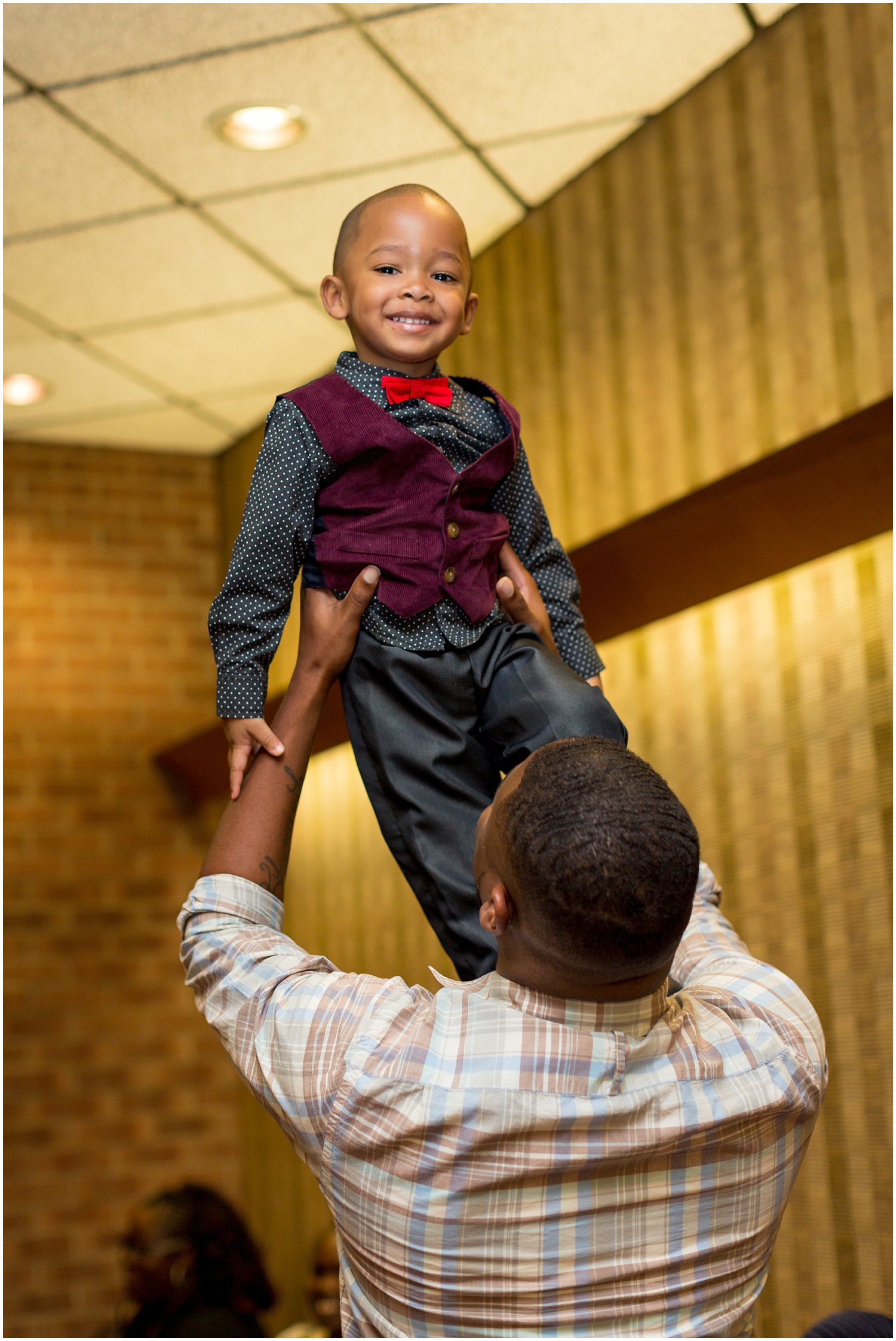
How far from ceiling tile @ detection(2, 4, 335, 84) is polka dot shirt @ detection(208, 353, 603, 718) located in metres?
1.82

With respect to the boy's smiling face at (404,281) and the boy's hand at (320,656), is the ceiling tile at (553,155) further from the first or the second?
the boy's hand at (320,656)

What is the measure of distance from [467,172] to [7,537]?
2.52 m

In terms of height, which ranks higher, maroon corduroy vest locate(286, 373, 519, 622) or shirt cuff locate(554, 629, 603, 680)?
maroon corduroy vest locate(286, 373, 519, 622)

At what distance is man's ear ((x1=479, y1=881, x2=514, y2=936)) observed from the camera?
102 cm

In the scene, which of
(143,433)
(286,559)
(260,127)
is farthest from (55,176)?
(286,559)

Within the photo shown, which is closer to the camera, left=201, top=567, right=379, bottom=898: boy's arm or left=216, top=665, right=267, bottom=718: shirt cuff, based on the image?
left=201, top=567, right=379, bottom=898: boy's arm

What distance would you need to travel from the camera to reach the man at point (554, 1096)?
38.2 inches

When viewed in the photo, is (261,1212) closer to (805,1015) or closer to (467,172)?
(467,172)

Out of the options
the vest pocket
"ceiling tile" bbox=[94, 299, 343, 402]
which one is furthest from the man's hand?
"ceiling tile" bbox=[94, 299, 343, 402]

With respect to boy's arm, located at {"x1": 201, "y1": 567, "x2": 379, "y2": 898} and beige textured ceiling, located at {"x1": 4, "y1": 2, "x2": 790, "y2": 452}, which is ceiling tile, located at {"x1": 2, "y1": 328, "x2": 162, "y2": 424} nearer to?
beige textured ceiling, located at {"x1": 4, "y1": 2, "x2": 790, "y2": 452}

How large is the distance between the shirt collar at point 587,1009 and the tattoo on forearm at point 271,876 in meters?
0.26

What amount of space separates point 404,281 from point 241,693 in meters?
0.53

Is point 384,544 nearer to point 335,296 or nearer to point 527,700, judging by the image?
point 527,700

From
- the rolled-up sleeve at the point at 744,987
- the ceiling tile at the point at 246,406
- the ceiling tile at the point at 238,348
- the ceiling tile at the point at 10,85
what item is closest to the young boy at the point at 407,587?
the rolled-up sleeve at the point at 744,987
